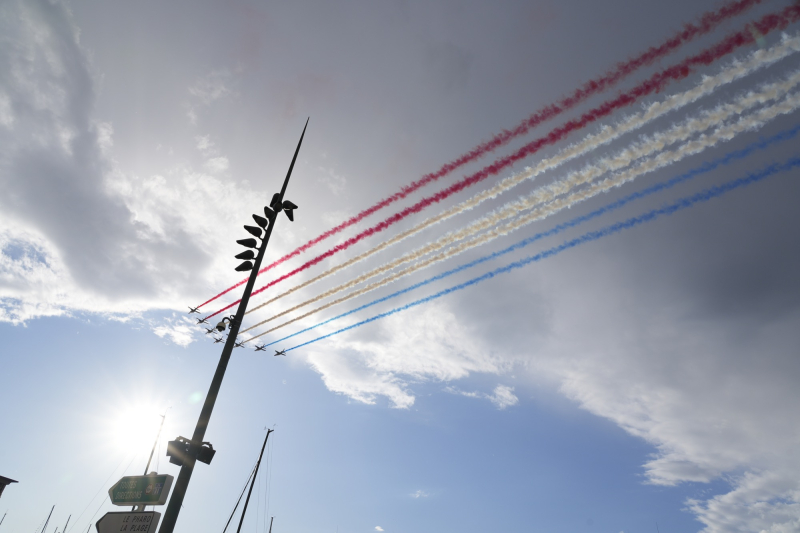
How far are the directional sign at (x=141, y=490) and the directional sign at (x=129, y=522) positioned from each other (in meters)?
0.46

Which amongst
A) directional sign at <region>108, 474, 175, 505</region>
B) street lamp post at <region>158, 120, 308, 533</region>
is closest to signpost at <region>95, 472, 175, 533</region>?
directional sign at <region>108, 474, 175, 505</region>

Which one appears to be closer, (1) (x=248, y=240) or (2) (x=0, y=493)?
(1) (x=248, y=240)

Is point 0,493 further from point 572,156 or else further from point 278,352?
point 572,156

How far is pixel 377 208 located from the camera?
66.2ft

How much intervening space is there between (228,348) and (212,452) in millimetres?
2589

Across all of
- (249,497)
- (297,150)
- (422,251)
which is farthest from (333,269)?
(249,497)

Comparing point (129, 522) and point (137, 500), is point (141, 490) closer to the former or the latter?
point (137, 500)

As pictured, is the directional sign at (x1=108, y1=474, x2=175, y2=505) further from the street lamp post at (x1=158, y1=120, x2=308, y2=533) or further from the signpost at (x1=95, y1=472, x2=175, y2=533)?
the street lamp post at (x1=158, y1=120, x2=308, y2=533)

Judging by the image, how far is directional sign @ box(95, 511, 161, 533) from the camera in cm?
1046

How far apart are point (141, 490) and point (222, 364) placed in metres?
6.37

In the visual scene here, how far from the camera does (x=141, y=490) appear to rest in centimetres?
1186

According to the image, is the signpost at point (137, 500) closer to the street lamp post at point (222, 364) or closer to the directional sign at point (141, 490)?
the directional sign at point (141, 490)

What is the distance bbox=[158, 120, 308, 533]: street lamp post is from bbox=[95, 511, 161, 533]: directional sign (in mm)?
3353

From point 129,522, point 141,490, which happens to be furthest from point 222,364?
point 141,490
